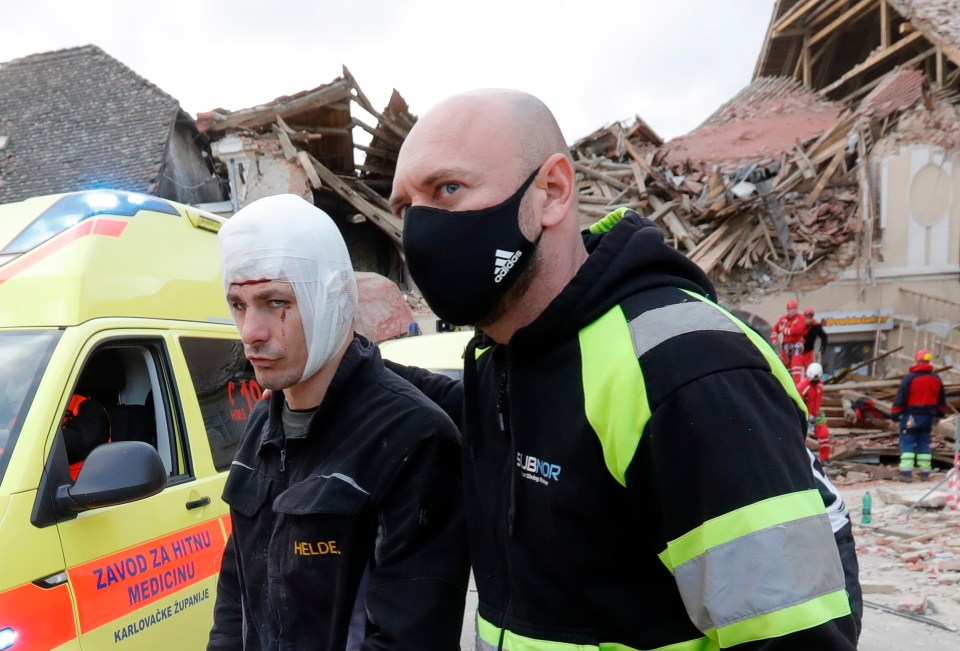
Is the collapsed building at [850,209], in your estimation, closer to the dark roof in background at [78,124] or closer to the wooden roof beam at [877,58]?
the wooden roof beam at [877,58]

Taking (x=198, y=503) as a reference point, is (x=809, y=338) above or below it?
Result: below

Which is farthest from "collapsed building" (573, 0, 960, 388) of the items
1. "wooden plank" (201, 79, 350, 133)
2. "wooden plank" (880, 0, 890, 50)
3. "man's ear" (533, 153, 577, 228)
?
"man's ear" (533, 153, 577, 228)

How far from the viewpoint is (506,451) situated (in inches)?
51.5

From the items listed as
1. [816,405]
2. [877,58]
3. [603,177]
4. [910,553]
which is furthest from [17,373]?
[877,58]

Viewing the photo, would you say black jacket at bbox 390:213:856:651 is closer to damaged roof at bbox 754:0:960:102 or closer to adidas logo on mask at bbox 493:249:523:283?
adidas logo on mask at bbox 493:249:523:283

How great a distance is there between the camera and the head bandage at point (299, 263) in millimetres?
1889

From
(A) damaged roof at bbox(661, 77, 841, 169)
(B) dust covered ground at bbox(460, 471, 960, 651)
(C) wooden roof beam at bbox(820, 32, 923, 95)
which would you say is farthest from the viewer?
(A) damaged roof at bbox(661, 77, 841, 169)

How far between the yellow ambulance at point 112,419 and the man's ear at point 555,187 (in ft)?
5.57

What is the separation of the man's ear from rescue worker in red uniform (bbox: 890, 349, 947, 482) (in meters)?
11.1

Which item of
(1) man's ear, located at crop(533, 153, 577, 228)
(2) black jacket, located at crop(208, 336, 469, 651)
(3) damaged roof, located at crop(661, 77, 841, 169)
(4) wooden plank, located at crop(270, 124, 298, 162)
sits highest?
(3) damaged roof, located at crop(661, 77, 841, 169)

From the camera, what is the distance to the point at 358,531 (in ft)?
5.47

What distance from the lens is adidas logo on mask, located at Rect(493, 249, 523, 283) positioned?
4.08ft

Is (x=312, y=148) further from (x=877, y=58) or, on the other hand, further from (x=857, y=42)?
(x=857, y=42)

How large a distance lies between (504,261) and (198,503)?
7.41 ft
